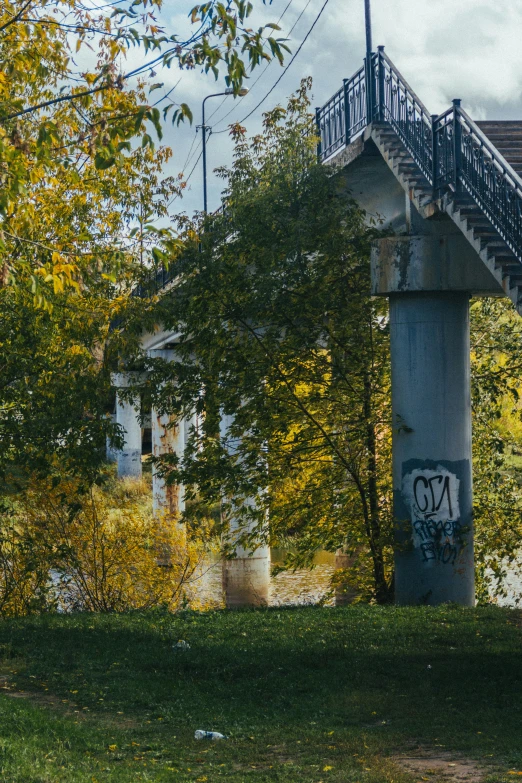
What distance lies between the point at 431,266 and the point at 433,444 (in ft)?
8.05

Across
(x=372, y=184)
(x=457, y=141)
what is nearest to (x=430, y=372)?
(x=457, y=141)

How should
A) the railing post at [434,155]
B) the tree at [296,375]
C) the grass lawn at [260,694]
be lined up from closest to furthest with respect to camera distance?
the grass lawn at [260,694] < the railing post at [434,155] < the tree at [296,375]

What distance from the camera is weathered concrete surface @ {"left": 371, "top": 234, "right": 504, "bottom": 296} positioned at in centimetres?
1361

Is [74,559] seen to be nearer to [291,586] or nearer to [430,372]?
[430,372]

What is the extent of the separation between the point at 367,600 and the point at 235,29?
32.9 ft

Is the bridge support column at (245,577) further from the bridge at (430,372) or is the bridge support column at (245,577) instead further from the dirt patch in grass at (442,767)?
the dirt patch in grass at (442,767)

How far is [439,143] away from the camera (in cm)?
1318

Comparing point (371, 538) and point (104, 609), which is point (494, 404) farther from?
point (104, 609)

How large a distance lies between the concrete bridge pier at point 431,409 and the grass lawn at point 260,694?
981 mm

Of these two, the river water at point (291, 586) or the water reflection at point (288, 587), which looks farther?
the water reflection at point (288, 587)

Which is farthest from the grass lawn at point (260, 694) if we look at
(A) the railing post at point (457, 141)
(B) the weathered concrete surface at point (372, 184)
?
(B) the weathered concrete surface at point (372, 184)

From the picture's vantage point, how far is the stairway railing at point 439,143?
35.7 feet

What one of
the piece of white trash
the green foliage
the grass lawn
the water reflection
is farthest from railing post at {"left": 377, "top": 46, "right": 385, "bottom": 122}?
the water reflection

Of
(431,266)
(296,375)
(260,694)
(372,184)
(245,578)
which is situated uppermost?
(372,184)
